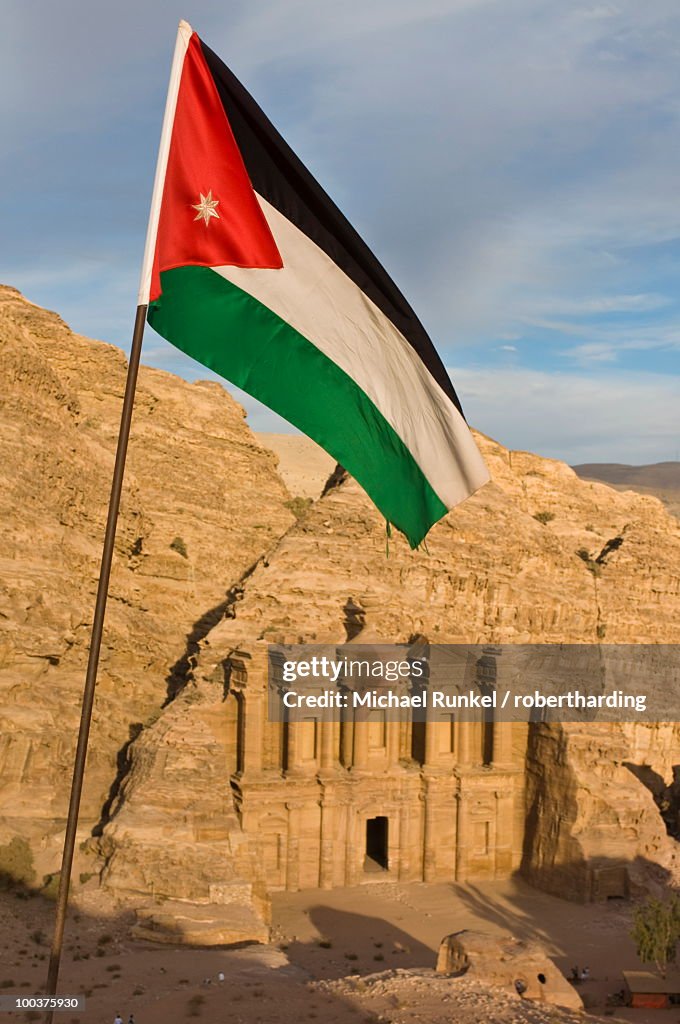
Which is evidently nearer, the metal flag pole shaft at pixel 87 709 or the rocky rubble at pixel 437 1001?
the metal flag pole shaft at pixel 87 709

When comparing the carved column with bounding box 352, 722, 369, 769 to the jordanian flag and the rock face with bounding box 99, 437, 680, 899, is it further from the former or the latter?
the jordanian flag

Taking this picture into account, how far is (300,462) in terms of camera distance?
14538 centimetres

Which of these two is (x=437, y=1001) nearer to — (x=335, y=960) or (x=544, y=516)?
(x=335, y=960)

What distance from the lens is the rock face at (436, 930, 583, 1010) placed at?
22.7m

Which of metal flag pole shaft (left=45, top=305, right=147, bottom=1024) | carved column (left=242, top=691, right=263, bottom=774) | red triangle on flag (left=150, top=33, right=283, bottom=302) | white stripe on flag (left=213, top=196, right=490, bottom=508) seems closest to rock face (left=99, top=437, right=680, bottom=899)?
carved column (left=242, top=691, right=263, bottom=774)

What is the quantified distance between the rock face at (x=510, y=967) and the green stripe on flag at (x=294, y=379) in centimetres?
→ 1498

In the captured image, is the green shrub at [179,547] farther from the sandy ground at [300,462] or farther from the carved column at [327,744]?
the sandy ground at [300,462]

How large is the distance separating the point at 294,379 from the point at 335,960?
22.6 metres

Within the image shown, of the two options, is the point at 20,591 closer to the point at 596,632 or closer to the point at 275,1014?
the point at 275,1014

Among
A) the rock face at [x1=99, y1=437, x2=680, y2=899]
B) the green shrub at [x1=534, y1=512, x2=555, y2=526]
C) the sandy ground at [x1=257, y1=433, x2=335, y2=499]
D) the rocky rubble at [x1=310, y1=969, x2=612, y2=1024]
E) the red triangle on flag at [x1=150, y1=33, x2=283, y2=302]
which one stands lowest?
the rocky rubble at [x1=310, y1=969, x2=612, y2=1024]

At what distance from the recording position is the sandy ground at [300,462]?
405ft

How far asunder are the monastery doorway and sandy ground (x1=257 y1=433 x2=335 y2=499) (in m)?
72.9

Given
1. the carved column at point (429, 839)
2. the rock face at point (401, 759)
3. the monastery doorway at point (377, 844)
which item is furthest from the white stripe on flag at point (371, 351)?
the monastery doorway at point (377, 844)

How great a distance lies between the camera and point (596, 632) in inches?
1914
